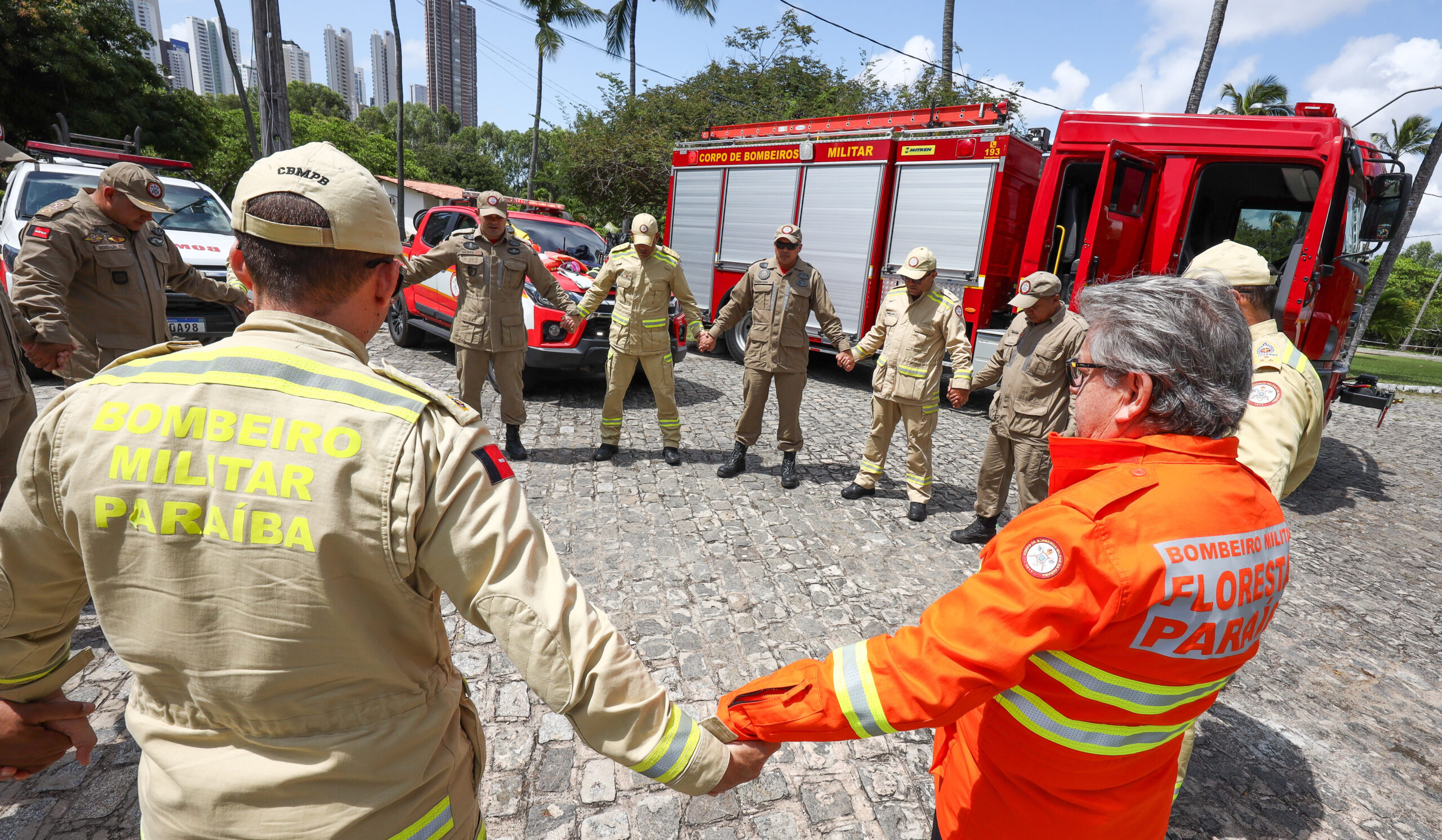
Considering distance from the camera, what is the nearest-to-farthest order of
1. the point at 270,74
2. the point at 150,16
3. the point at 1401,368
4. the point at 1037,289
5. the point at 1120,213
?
the point at 1037,289
the point at 1120,213
the point at 270,74
the point at 1401,368
the point at 150,16

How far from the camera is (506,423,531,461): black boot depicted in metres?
5.75

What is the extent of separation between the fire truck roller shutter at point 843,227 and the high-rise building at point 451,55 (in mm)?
72987

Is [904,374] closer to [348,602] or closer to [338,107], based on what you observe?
[348,602]

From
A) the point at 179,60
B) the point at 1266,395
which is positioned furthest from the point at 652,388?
the point at 179,60

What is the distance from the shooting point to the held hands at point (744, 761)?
1.24m

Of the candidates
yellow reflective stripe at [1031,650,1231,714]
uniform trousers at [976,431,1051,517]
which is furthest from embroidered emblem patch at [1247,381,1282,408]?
uniform trousers at [976,431,1051,517]

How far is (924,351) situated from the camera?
16.9ft

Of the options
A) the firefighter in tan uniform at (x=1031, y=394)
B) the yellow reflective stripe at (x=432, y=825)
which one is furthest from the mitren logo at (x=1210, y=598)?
the firefighter in tan uniform at (x=1031, y=394)

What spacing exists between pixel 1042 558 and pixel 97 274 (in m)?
4.81

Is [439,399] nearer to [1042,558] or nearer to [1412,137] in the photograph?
[1042,558]

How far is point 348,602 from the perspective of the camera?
99 centimetres

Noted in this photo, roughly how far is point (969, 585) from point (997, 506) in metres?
3.88

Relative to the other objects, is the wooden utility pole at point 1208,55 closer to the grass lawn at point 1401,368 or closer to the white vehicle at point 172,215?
the grass lawn at point 1401,368

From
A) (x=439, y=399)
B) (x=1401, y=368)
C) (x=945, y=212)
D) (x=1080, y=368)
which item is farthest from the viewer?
(x=1401, y=368)
